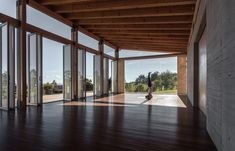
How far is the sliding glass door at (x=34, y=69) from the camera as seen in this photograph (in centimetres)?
720

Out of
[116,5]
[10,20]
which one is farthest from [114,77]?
[10,20]

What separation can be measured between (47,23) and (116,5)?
2.85 metres

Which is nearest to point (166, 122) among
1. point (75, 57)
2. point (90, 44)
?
point (75, 57)

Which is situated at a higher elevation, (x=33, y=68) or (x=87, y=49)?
(x=87, y=49)

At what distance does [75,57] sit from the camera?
942cm

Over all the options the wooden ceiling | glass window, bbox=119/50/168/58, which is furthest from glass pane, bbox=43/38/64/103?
glass window, bbox=119/50/168/58

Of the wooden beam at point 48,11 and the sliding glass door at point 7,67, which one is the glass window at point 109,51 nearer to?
the wooden beam at point 48,11

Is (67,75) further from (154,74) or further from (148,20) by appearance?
(154,74)

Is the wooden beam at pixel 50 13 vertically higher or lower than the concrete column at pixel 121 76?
higher

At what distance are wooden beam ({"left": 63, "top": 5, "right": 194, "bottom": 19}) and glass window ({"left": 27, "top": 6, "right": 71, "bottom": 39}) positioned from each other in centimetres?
55

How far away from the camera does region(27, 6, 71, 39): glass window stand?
7.01 m

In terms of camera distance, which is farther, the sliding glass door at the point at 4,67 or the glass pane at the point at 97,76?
the glass pane at the point at 97,76

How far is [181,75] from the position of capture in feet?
45.2

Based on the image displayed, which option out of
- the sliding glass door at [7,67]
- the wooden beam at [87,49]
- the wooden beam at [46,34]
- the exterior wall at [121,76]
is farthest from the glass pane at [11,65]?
the exterior wall at [121,76]
